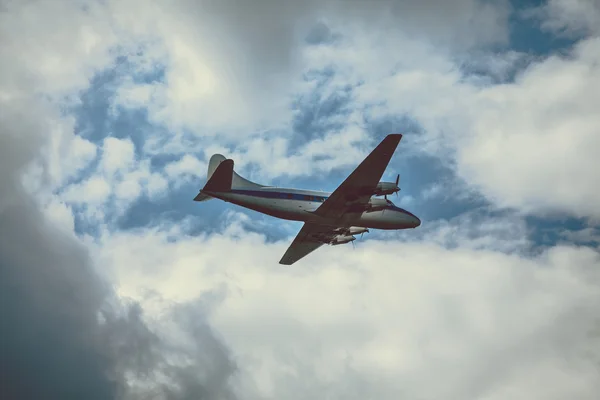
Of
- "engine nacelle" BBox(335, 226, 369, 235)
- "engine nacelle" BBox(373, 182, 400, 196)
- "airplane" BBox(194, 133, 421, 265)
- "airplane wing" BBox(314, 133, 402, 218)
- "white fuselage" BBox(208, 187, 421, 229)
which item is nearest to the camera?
"airplane wing" BBox(314, 133, 402, 218)

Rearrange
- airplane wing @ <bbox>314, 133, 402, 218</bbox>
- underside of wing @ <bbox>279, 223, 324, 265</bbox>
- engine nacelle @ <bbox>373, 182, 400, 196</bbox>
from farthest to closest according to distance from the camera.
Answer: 1. underside of wing @ <bbox>279, 223, 324, 265</bbox>
2. engine nacelle @ <bbox>373, 182, 400, 196</bbox>
3. airplane wing @ <bbox>314, 133, 402, 218</bbox>

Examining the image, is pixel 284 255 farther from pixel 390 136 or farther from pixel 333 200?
pixel 390 136

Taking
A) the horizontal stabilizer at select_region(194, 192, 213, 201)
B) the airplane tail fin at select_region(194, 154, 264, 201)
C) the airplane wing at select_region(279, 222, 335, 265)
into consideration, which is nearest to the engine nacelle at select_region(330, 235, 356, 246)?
the airplane wing at select_region(279, 222, 335, 265)

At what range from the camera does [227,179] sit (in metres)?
53.8

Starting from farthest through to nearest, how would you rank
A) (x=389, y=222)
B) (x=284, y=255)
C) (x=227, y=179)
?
(x=284, y=255) < (x=389, y=222) < (x=227, y=179)

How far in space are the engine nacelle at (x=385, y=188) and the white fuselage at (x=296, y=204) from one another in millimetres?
2476

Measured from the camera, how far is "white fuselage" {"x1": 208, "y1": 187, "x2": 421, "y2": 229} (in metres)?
55.8

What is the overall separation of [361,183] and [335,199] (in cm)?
321

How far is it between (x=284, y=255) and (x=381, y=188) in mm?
17444

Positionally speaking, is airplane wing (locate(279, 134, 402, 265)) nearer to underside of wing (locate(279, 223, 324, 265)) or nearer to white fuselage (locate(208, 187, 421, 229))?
underside of wing (locate(279, 223, 324, 265))

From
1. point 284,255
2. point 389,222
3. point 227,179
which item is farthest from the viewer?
point 284,255

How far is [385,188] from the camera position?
54719mm

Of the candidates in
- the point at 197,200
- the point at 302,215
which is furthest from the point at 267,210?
the point at 197,200

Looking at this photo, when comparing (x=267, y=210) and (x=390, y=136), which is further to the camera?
(x=267, y=210)
